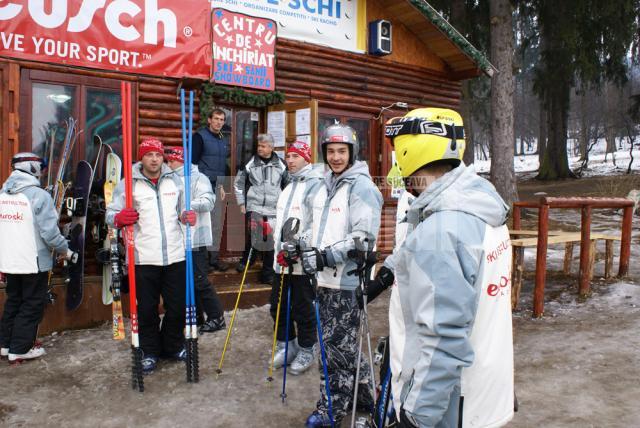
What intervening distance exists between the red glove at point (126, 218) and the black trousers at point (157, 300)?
0.46 meters

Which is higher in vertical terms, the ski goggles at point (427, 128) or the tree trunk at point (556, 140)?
the tree trunk at point (556, 140)

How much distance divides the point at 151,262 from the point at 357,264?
6.38ft

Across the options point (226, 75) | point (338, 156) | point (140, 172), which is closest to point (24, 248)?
point (140, 172)

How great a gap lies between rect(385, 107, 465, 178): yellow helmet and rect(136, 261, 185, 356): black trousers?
312 centimetres

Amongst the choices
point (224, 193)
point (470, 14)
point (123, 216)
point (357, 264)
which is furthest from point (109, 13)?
point (470, 14)

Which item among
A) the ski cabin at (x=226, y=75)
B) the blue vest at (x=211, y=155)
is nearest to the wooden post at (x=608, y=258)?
the ski cabin at (x=226, y=75)

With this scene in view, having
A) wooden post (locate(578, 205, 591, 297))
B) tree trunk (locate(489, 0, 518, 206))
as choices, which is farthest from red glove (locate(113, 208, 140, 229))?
tree trunk (locate(489, 0, 518, 206))

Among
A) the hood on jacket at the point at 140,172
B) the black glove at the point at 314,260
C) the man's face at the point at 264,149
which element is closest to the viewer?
the black glove at the point at 314,260

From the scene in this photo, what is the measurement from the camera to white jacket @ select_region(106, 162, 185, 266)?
4.57 m

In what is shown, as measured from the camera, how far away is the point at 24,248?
4.80m

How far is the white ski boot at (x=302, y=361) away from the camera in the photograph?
14.9 feet

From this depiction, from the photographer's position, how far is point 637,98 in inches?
786

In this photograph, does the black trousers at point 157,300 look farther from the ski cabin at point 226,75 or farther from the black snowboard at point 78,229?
the ski cabin at point 226,75

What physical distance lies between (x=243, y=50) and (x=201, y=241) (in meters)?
3.27
